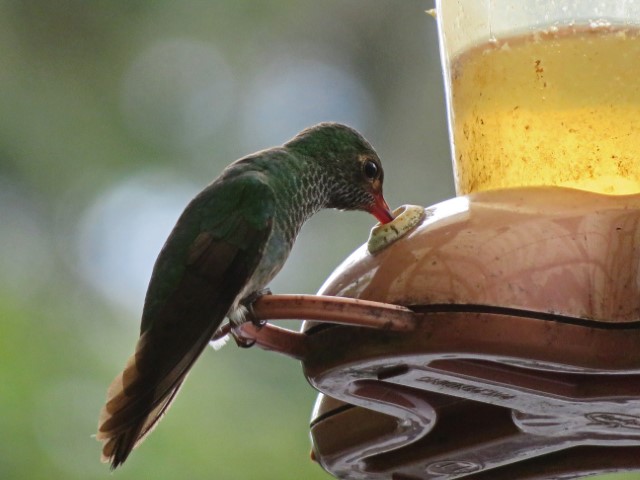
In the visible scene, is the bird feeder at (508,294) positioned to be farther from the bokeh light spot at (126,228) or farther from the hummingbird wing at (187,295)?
the bokeh light spot at (126,228)

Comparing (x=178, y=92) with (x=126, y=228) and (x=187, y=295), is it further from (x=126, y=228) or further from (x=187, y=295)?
(x=187, y=295)

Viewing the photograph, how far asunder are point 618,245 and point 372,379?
558 mm

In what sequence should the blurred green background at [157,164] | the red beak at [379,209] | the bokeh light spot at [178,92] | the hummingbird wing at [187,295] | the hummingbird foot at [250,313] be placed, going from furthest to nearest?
the bokeh light spot at [178,92] → the blurred green background at [157,164] → the red beak at [379,209] → the hummingbird wing at [187,295] → the hummingbird foot at [250,313]

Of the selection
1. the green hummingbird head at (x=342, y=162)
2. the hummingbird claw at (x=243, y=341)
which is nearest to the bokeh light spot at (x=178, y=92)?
Answer: the green hummingbird head at (x=342, y=162)

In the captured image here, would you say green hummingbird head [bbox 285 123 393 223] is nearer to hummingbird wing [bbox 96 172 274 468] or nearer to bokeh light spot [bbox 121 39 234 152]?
hummingbird wing [bbox 96 172 274 468]

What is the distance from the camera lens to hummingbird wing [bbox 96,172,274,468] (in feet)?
7.69

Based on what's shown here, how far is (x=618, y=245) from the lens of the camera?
2.01 meters

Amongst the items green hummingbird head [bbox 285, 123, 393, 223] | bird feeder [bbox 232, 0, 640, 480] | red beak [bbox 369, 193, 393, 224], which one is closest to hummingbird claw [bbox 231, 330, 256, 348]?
bird feeder [bbox 232, 0, 640, 480]

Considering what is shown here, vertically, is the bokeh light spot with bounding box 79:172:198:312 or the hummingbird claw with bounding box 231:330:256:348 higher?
the hummingbird claw with bounding box 231:330:256:348

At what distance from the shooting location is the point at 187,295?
2.70 m

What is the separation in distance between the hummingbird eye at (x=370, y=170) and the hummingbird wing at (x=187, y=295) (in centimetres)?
36

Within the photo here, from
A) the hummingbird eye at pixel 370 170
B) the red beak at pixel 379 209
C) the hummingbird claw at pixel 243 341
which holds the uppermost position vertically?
the hummingbird eye at pixel 370 170

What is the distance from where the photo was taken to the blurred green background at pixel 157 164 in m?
5.30

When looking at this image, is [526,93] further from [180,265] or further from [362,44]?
[362,44]
